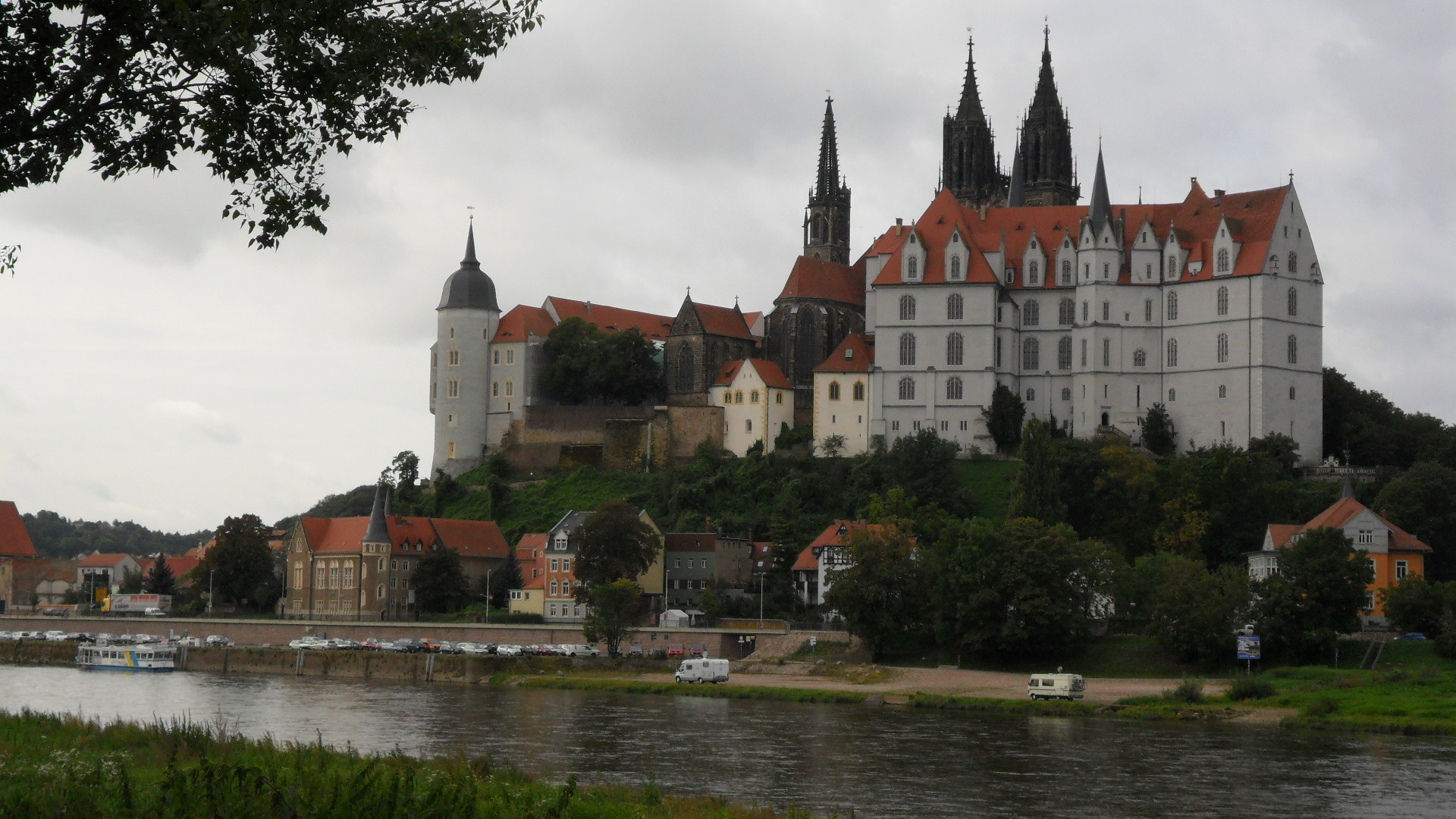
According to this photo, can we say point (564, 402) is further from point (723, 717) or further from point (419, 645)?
point (723, 717)

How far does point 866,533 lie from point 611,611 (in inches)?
462

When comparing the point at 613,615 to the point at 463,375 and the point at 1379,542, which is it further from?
the point at 463,375

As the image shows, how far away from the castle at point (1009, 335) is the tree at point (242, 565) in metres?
15.2

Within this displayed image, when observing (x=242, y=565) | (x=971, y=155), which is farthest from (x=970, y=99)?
(x=242, y=565)

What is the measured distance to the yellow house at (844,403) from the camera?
10069 cm

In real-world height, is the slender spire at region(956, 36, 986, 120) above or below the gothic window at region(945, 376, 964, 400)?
above

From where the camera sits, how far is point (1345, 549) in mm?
59219

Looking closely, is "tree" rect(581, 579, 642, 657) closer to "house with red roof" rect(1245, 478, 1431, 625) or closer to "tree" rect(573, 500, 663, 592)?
"tree" rect(573, 500, 663, 592)

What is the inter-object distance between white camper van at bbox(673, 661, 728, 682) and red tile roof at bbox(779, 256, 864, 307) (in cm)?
4807

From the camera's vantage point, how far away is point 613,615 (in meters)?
72.4

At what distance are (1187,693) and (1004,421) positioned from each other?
147 feet

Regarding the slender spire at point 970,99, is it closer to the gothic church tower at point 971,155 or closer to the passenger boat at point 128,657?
the gothic church tower at point 971,155

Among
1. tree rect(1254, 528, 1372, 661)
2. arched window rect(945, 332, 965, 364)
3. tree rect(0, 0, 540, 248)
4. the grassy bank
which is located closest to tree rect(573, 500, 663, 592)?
arched window rect(945, 332, 965, 364)

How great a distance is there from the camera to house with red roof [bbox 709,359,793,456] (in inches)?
4109
